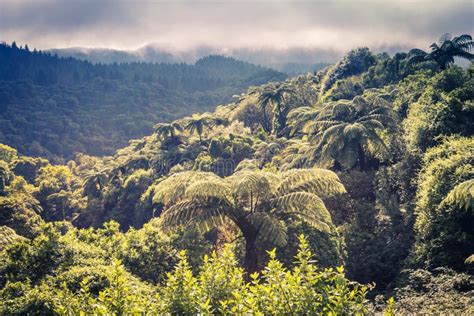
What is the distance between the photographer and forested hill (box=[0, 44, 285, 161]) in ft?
255

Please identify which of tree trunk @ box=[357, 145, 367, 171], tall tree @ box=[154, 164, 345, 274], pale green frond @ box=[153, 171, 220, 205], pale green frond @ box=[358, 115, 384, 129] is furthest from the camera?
tree trunk @ box=[357, 145, 367, 171]

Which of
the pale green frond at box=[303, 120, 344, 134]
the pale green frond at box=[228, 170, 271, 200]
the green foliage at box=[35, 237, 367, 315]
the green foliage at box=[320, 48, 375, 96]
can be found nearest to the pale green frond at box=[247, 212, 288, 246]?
the pale green frond at box=[228, 170, 271, 200]

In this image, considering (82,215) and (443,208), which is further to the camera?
(82,215)

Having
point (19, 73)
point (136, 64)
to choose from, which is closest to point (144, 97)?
point (19, 73)

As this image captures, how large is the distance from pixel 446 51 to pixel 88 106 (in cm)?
8315

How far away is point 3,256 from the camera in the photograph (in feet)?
29.2

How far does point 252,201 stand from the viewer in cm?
1134

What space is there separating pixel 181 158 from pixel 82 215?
8.85m

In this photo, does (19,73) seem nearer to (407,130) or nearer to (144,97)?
(144,97)

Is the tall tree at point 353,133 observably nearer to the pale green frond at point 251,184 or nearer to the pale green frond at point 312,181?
the pale green frond at point 312,181

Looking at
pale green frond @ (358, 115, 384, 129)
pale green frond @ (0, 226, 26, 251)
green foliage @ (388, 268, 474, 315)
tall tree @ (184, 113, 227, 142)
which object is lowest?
pale green frond @ (0, 226, 26, 251)

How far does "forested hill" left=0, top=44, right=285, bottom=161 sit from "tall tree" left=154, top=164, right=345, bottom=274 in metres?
66.3

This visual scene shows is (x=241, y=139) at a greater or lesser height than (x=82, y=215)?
greater

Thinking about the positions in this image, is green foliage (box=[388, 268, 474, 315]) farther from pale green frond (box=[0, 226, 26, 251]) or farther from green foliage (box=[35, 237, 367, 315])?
pale green frond (box=[0, 226, 26, 251])
